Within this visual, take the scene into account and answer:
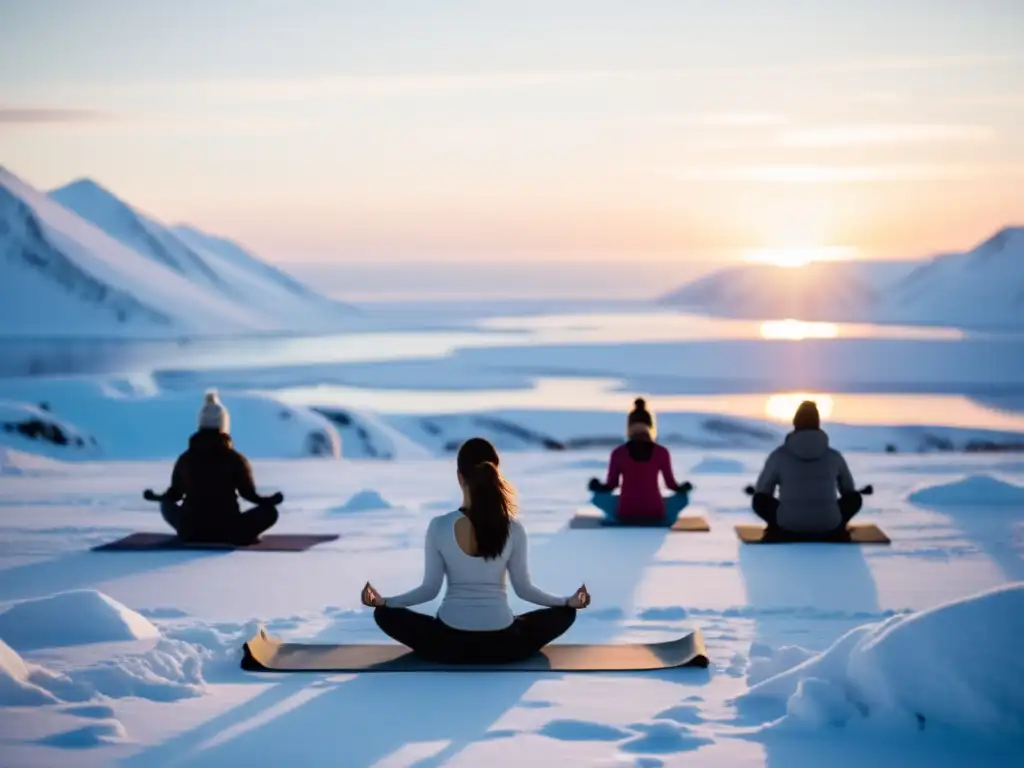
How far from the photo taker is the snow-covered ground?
5.94m

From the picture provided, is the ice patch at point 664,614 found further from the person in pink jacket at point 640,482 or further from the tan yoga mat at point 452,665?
the person in pink jacket at point 640,482

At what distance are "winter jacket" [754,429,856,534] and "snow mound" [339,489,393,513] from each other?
4295 mm

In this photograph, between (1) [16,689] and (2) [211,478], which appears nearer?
(1) [16,689]

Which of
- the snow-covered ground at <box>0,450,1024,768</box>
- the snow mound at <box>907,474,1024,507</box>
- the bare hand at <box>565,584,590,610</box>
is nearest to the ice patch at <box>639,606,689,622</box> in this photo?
the snow-covered ground at <box>0,450,1024,768</box>

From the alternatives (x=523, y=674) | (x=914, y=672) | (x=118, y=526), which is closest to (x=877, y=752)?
(x=914, y=672)

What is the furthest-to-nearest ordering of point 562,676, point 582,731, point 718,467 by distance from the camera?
point 718,467
point 562,676
point 582,731

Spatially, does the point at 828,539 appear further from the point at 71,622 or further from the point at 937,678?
the point at 71,622

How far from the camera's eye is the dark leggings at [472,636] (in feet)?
23.2

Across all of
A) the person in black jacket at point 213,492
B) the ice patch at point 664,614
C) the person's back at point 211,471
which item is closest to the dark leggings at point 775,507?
the ice patch at point 664,614

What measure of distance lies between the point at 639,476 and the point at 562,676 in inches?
229

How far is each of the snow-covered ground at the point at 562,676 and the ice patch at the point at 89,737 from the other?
0.01 metres

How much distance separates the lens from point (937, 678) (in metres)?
6.07

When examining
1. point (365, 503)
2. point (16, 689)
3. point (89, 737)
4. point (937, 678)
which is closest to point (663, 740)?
point (937, 678)

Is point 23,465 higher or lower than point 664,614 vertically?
higher
